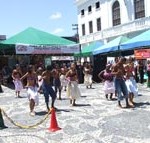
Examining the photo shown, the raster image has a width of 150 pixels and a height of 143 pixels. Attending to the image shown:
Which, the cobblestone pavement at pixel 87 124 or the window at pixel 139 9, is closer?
the cobblestone pavement at pixel 87 124

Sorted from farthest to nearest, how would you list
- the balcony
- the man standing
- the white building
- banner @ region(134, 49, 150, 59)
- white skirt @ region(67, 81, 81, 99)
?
the white building
the balcony
banner @ region(134, 49, 150, 59)
white skirt @ region(67, 81, 81, 99)
the man standing

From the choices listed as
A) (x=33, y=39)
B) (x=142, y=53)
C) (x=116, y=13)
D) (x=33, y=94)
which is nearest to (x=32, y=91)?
(x=33, y=94)

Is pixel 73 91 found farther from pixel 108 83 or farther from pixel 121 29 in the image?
pixel 121 29

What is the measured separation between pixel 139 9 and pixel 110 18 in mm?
5886

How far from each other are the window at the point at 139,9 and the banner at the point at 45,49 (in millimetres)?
14055

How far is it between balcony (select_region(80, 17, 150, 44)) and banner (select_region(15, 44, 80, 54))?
1276cm

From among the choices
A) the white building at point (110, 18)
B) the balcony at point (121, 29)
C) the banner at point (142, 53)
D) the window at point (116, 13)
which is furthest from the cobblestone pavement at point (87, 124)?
the window at point (116, 13)

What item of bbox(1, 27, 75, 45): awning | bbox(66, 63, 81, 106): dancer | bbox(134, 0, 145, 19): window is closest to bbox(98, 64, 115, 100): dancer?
bbox(66, 63, 81, 106): dancer

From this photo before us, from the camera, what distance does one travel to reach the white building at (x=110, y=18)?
127 ft

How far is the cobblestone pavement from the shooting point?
875 centimetres

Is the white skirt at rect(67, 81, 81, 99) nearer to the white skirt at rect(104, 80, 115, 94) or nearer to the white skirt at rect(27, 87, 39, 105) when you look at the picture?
the white skirt at rect(104, 80, 115, 94)

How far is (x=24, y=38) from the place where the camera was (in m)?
25.9

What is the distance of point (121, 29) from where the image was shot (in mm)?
41625

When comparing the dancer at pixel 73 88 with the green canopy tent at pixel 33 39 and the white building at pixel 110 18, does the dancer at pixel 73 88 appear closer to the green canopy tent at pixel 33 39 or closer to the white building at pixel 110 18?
the green canopy tent at pixel 33 39
